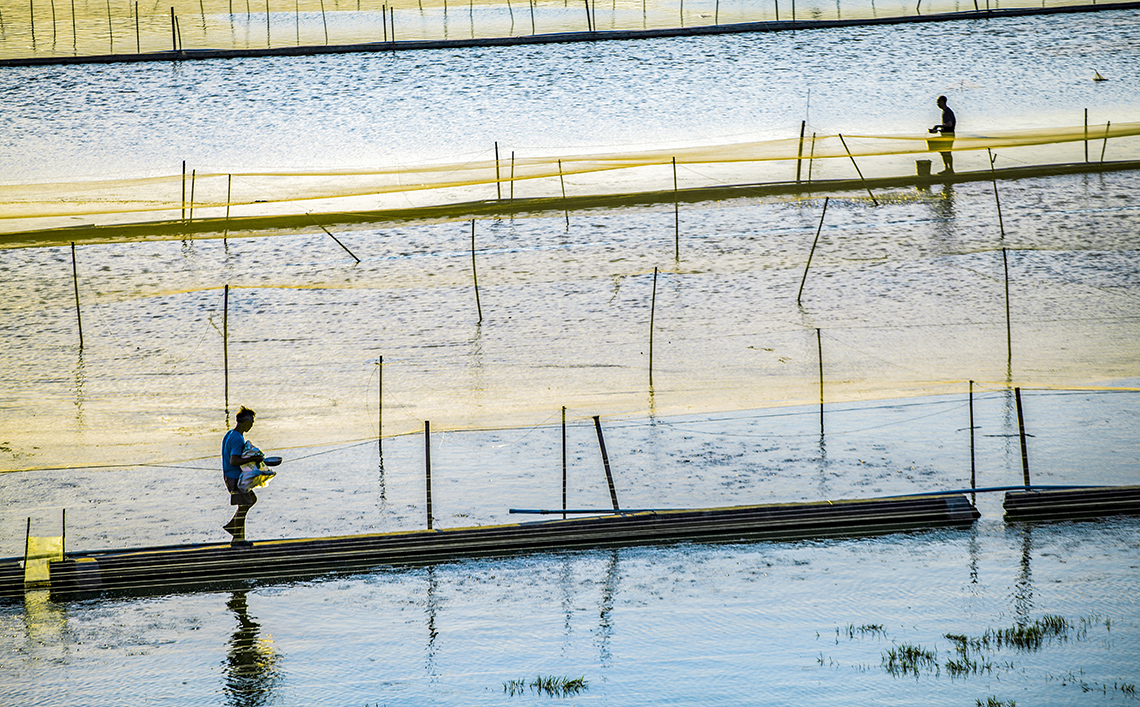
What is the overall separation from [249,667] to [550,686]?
2.31m

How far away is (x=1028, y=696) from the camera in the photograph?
7.84 meters

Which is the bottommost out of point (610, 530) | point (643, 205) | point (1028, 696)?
point (1028, 696)

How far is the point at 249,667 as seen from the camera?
8.52 meters

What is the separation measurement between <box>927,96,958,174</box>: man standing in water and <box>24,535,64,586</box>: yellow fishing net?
19595mm

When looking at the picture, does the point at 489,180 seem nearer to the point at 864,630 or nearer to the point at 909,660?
the point at 864,630

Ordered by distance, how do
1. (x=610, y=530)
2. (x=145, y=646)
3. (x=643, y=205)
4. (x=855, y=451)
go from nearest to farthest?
(x=145, y=646) → (x=610, y=530) → (x=855, y=451) → (x=643, y=205)

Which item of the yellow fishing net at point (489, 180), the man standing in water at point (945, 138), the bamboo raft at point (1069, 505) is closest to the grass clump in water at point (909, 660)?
the bamboo raft at point (1069, 505)

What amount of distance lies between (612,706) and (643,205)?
58.7 ft

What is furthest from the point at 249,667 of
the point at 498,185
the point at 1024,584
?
the point at 498,185

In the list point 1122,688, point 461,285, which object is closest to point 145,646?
point 1122,688

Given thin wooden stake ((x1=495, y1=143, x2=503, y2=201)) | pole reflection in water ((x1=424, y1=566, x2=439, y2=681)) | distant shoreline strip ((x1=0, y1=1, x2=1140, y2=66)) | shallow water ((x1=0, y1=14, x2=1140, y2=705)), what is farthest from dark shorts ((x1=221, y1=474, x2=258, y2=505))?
distant shoreline strip ((x1=0, y1=1, x2=1140, y2=66))

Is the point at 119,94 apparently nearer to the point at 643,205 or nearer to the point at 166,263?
the point at 166,263

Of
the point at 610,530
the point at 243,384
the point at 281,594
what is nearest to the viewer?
the point at 281,594

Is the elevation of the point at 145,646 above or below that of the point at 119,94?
below
